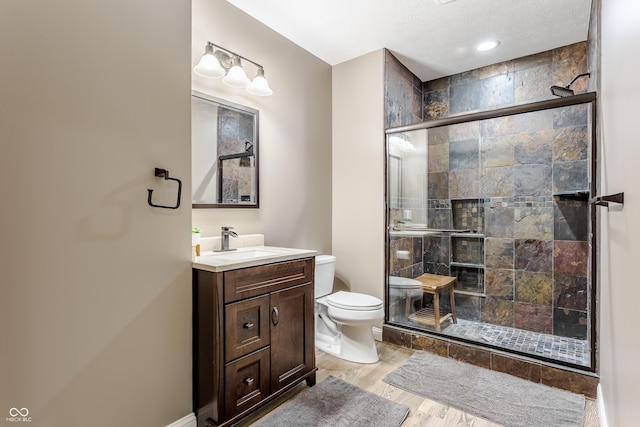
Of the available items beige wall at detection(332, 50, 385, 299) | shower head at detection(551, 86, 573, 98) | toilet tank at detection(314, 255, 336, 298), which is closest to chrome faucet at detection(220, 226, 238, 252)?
toilet tank at detection(314, 255, 336, 298)

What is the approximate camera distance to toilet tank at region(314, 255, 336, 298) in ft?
8.54

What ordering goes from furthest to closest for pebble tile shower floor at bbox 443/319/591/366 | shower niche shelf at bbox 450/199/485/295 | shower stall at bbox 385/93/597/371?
shower niche shelf at bbox 450/199/485/295 < shower stall at bbox 385/93/597/371 < pebble tile shower floor at bbox 443/319/591/366

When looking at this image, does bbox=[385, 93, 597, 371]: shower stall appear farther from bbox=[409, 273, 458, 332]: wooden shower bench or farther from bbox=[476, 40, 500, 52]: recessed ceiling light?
bbox=[476, 40, 500, 52]: recessed ceiling light

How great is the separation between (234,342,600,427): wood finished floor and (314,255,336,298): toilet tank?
18.9 inches

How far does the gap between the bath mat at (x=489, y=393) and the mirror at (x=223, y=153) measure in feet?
5.32

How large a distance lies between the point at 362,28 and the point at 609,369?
2.61m

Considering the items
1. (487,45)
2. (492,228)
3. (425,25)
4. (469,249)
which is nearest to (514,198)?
(492,228)

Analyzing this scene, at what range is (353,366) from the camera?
2.32 m

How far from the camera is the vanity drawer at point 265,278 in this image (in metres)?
1.58

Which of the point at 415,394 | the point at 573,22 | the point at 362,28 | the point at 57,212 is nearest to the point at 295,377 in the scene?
the point at 415,394

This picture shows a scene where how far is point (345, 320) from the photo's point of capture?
7.69 feet

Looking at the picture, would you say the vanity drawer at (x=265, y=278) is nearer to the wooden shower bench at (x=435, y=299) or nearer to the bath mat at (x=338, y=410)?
the bath mat at (x=338, y=410)

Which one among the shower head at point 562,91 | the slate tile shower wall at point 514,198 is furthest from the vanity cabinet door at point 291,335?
the shower head at point 562,91

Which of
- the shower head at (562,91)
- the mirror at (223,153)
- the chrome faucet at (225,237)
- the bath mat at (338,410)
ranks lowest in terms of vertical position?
the bath mat at (338,410)
